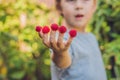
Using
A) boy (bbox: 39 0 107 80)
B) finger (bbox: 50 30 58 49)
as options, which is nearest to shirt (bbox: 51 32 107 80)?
boy (bbox: 39 0 107 80)

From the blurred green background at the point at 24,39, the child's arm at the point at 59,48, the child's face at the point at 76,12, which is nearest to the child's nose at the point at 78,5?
the child's face at the point at 76,12

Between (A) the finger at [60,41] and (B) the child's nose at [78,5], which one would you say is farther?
(B) the child's nose at [78,5]

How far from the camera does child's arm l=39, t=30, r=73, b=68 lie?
3.29ft

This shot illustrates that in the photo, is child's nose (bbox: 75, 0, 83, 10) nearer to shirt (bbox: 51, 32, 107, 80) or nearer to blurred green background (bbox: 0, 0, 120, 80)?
shirt (bbox: 51, 32, 107, 80)

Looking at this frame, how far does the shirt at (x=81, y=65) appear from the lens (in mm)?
1149

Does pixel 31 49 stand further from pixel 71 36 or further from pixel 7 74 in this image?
pixel 71 36

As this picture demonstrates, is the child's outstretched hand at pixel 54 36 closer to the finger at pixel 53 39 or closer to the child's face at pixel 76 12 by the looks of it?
the finger at pixel 53 39

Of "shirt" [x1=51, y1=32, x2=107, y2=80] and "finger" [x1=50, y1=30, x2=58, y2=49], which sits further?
"shirt" [x1=51, y1=32, x2=107, y2=80]

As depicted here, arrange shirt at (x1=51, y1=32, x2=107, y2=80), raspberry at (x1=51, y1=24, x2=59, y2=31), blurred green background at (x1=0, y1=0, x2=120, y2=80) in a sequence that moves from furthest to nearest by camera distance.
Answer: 1. blurred green background at (x1=0, y1=0, x2=120, y2=80)
2. shirt at (x1=51, y1=32, x2=107, y2=80)
3. raspberry at (x1=51, y1=24, x2=59, y2=31)

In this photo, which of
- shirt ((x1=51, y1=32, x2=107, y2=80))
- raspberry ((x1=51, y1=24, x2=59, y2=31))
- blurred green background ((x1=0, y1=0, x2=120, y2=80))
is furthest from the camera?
blurred green background ((x1=0, y1=0, x2=120, y2=80))

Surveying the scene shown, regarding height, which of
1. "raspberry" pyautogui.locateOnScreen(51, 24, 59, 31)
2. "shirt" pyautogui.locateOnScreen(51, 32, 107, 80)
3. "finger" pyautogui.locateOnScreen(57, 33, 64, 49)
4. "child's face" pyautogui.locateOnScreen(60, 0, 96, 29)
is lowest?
"shirt" pyautogui.locateOnScreen(51, 32, 107, 80)

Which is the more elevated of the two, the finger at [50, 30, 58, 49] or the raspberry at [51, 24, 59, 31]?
the raspberry at [51, 24, 59, 31]

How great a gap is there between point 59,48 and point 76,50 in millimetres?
147

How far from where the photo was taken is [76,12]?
1235 millimetres
